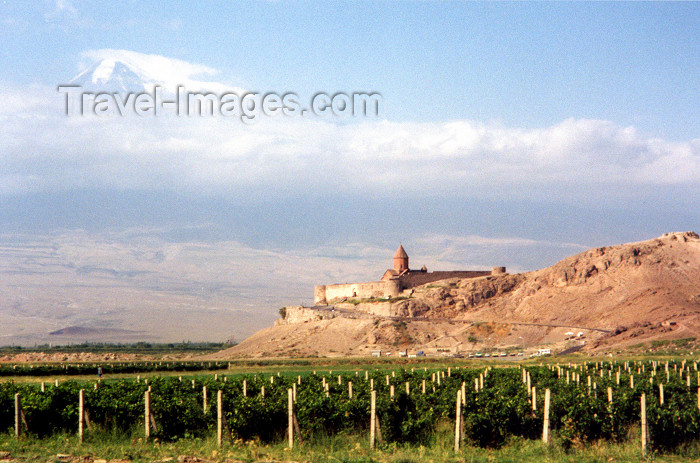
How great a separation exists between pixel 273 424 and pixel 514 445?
20.5 feet

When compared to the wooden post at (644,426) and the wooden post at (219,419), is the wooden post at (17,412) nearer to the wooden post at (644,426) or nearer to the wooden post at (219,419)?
the wooden post at (219,419)

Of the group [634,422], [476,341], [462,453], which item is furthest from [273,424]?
[476,341]

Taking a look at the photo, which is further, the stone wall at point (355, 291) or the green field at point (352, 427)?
the stone wall at point (355, 291)

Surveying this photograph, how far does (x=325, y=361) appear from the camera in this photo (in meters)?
62.5

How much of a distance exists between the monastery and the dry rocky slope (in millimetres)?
3087

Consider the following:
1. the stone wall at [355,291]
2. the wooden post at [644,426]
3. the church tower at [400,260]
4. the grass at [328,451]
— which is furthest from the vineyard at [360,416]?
the church tower at [400,260]

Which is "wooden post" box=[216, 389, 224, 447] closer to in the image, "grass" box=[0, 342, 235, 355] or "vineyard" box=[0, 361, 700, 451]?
"vineyard" box=[0, 361, 700, 451]

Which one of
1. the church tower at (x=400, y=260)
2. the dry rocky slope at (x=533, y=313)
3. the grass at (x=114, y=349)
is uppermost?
the church tower at (x=400, y=260)

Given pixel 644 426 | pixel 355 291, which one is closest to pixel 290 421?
pixel 644 426

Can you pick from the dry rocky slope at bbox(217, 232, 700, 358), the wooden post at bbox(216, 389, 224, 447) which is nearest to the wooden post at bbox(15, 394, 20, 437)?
the wooden post at bbox(216, 389, 224, 447)

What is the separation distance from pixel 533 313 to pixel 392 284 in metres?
21.7

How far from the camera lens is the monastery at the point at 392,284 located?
316ft

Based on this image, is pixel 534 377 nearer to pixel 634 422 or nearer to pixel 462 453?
pixel 634 422

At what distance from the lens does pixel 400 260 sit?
108m
